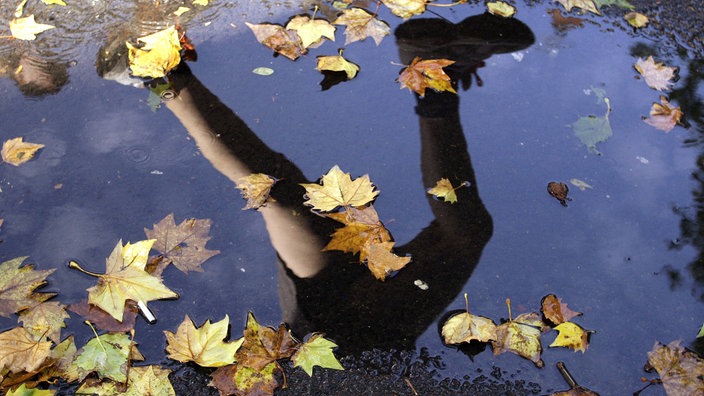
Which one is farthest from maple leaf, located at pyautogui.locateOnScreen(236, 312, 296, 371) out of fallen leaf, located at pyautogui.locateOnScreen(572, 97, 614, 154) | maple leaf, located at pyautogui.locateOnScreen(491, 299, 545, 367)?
fallen leaf, located at pyautogui.locateOnScreen(572, 97, 614, 154)

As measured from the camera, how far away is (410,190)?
2.13 m

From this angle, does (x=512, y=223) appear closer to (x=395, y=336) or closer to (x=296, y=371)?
(x=395, y=336)

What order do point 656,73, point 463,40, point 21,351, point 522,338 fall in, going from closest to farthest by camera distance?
point 21,351 → point 522,338 → point 656,73 → point 463,40

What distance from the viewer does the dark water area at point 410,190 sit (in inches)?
71.4

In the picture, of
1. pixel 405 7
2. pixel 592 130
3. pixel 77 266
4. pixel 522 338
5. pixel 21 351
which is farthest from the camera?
pixel 405 7

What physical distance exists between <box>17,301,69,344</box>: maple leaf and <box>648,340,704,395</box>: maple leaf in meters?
1.83

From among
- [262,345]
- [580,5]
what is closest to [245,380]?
[262,345]

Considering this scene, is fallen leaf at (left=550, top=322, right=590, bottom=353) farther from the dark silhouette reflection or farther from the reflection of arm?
the reflection of arm

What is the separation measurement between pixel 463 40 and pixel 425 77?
1.25ft

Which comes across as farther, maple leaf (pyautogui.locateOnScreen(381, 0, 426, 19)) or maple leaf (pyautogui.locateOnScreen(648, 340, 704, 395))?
maple leaf (pyautogui.locateOnScreen(381, 0, 426, 19))

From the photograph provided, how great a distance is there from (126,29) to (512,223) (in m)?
1.98

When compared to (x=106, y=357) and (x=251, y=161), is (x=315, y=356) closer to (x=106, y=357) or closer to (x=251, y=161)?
(x=106, y=357)

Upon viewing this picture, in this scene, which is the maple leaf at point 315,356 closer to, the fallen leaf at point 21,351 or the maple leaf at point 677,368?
the fallen leaf at point 21,351

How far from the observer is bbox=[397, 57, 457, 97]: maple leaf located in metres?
2.49
